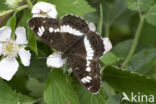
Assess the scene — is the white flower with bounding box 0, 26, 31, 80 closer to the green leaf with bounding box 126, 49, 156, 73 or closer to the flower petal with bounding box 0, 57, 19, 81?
the flower petal with bounding box 0, 57, 19, 81

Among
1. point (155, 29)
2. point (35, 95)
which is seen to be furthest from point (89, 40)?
point (155, 29)

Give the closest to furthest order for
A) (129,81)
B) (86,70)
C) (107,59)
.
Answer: (86,70) → (129,81) → (107,59)

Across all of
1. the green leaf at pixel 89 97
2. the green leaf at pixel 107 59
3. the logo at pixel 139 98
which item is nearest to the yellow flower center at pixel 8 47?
the green leaf at pixel 89 97

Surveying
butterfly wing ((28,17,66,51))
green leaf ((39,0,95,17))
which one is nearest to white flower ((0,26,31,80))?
butterfly wing ((28,17,66,51))

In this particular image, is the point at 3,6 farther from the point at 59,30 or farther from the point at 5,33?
the point at 59,30

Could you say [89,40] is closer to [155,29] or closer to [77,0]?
[77,0]

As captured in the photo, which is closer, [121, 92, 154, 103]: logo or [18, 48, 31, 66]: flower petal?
[18, 48, 31, 66]: flower petal

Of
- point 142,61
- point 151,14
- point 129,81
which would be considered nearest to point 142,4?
point 151,14
